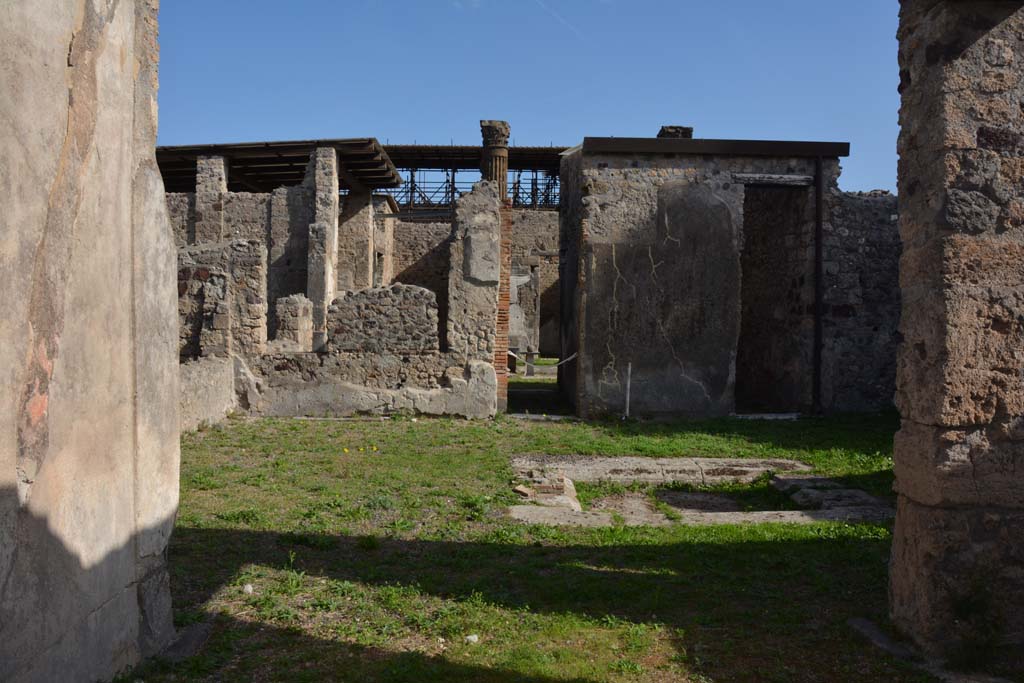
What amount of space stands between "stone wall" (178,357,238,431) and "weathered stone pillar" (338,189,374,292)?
9.36 metres

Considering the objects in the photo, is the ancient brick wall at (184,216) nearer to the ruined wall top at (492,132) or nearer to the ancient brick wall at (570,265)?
the ancient brick wall at (570,265)

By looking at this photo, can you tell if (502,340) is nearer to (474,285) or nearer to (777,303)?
Result: (474,285)

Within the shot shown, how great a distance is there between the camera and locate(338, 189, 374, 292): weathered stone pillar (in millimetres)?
19594

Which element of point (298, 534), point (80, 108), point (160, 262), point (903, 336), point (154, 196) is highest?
point (80, 108)

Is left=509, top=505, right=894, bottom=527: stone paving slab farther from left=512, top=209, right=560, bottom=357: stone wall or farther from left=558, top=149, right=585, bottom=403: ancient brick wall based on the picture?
left=512, top=209, right=560, bottom=357: stone wall

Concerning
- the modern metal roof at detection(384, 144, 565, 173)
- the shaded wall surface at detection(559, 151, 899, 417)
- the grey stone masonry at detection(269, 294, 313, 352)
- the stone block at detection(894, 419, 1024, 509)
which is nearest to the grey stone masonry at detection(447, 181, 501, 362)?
the shaded wall surface at detection(559, 151, 899, 417)

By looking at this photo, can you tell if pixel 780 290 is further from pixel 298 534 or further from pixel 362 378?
pixel 298 534

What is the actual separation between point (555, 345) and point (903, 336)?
72.1 feet

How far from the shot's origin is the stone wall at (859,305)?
1167 centimetres

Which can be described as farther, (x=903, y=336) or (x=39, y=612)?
(x=903, y=336)

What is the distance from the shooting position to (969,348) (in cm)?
352

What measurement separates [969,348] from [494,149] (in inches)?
897

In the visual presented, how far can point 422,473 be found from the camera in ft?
23.4

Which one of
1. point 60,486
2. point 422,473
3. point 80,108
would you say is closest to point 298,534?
point 422,473
